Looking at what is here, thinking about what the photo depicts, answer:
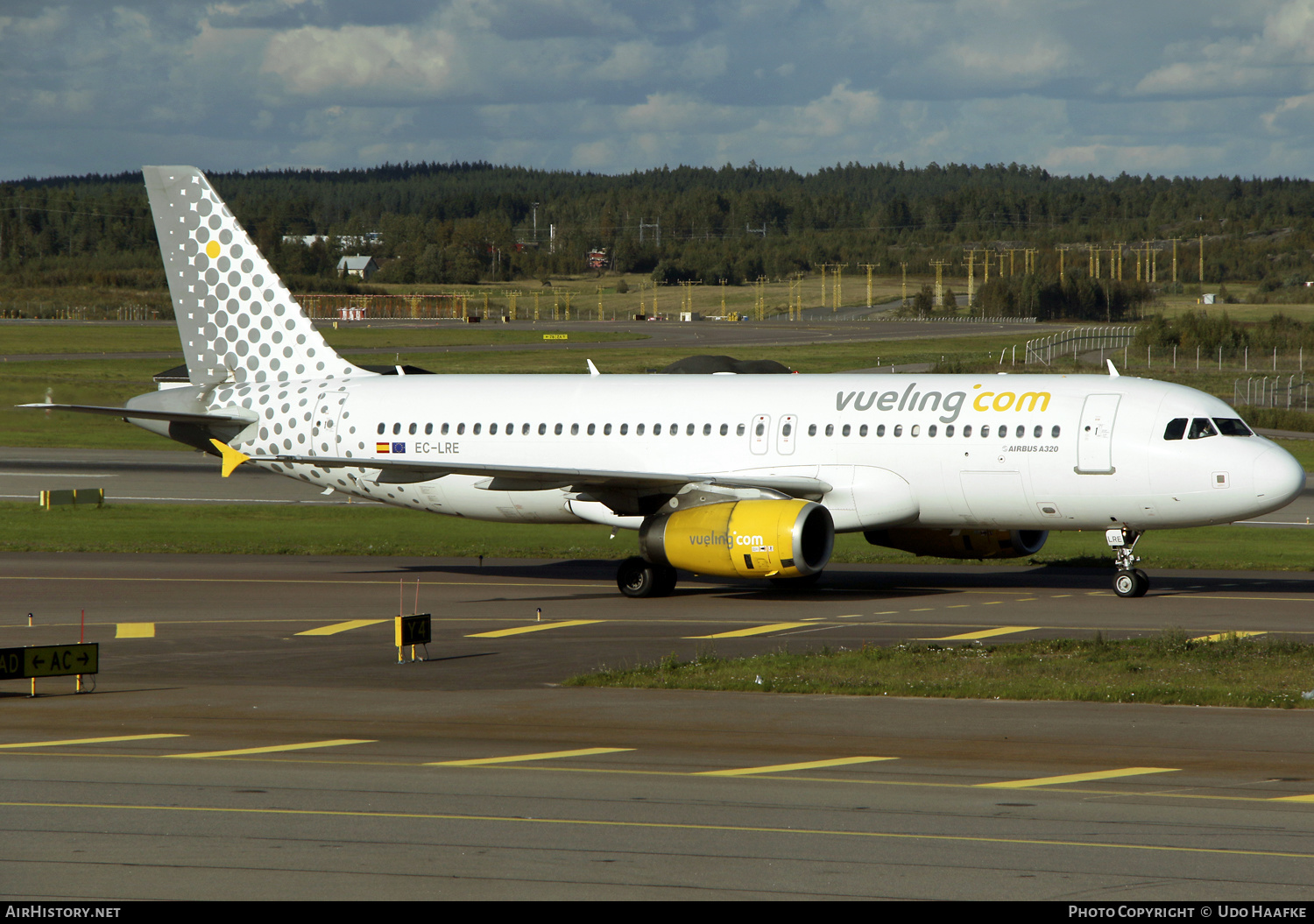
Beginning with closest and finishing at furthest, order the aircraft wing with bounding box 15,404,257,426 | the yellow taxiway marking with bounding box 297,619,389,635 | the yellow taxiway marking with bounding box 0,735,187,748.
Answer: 1. the yellow taxiway marking with bounding box 0,735,187,748
2. the yellow taxiway marking with bounding box 297,619,389,635
3. the aircraft wing with bounding box 15,404,257,426

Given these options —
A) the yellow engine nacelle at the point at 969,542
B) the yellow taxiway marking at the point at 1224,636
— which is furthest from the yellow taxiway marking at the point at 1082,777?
the yellow engine nacelle at the point at 969,542

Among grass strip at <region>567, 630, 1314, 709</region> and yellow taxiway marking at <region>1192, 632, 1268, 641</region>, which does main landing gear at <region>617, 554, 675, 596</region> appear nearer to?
grass strip at <region>567, 630, 1314, 709</region>

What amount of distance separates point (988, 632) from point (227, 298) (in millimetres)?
22728

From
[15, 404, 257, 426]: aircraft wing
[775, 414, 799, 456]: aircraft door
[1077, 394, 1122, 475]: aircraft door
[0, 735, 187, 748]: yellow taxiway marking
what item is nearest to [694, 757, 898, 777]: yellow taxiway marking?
[0, 735, 187, 748]: yellow taxiway marking

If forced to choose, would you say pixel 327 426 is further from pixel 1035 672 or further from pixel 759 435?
pixel 1035 672

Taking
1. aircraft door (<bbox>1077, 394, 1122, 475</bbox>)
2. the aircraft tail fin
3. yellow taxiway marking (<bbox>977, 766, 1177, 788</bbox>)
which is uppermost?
the aircraft tail fin

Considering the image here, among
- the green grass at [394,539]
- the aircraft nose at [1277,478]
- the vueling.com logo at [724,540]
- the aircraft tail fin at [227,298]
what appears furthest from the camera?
the green grass at [394,539]

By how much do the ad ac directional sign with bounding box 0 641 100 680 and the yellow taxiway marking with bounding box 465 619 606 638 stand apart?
7704 mm

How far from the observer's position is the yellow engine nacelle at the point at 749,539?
30750 millimetres

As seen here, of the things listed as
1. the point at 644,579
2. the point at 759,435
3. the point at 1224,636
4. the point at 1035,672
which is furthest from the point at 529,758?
the point at 759,435

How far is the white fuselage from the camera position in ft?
102

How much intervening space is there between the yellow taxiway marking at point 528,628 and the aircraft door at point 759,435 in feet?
21.0

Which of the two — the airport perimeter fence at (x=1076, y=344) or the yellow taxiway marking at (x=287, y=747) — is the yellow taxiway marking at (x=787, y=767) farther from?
the airport perimeter fence at (x=1076, y=344)
